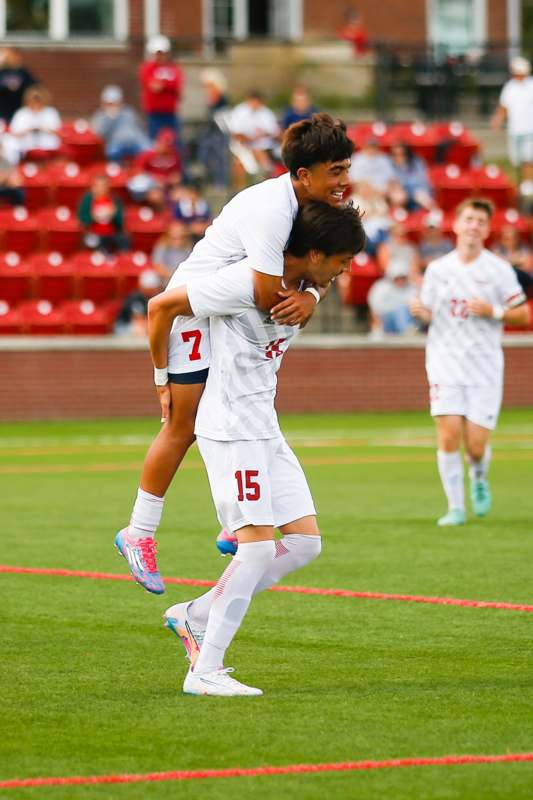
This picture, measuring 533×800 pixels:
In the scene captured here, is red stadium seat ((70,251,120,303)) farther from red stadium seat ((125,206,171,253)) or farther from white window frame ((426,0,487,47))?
white window frame ((426,0,487,47))

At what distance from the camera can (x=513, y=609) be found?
8.56m

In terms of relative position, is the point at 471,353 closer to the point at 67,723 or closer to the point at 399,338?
the point at 67,723

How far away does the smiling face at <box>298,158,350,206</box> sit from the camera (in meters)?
6.38

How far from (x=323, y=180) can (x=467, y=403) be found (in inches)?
237

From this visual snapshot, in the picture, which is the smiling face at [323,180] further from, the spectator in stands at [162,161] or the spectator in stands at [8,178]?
the spectator in stands at [162,161]

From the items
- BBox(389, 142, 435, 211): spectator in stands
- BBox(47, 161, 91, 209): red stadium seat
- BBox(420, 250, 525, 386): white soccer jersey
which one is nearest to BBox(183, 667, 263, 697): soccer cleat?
BBox(420, 250, 525, 386): white soccer jersey

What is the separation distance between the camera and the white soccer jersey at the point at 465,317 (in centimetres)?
1225

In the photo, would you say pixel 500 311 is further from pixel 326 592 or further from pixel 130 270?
pixel 130 270

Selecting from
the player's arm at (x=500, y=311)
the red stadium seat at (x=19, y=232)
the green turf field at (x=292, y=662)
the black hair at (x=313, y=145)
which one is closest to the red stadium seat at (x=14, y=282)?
the red stadium seat at (x=19, y=232)

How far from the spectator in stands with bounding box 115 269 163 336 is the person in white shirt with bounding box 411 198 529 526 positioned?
34.9ft

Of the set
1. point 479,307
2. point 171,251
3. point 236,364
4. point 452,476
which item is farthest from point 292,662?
point 171,251

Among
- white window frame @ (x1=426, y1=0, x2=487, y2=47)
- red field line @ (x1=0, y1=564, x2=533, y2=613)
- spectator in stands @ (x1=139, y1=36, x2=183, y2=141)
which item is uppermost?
white window frame @ (x1=426, y1=0, x2=487, y2=47)

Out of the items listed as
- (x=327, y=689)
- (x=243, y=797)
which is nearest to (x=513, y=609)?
(x=327, y=689)

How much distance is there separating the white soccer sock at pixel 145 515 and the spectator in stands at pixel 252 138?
18.8 meters
